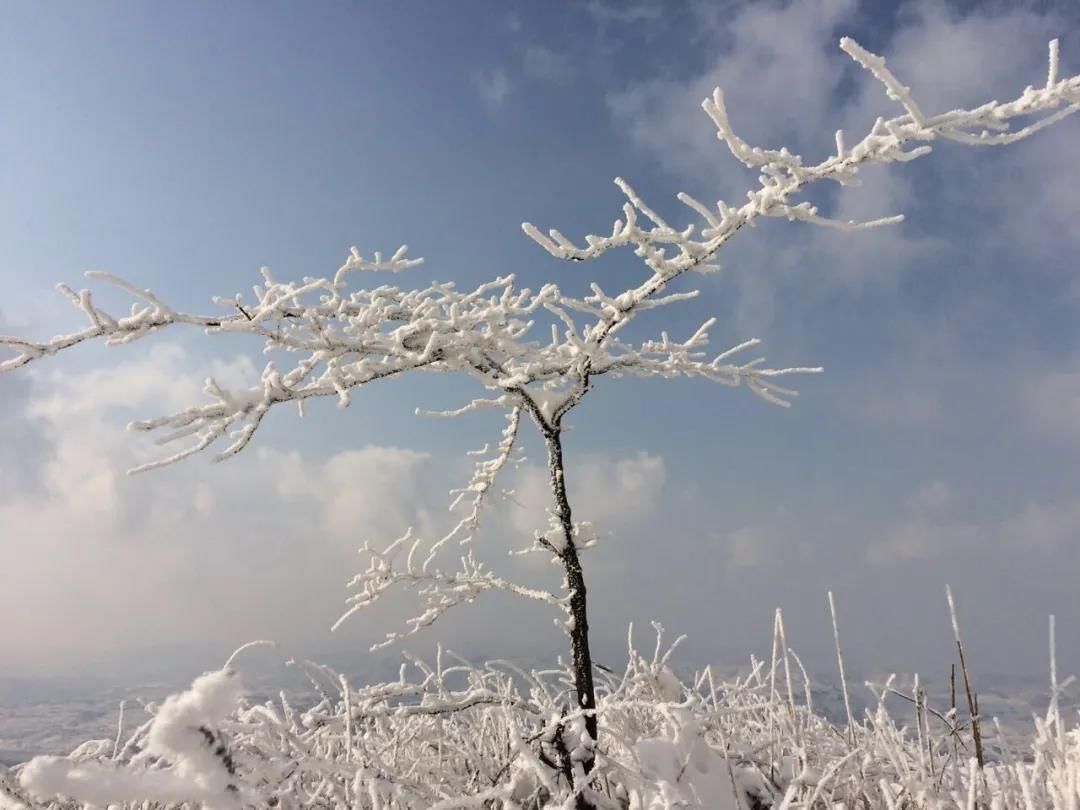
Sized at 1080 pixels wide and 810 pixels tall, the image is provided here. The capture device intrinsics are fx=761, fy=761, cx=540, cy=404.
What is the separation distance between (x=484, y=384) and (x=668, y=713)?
1762 mm

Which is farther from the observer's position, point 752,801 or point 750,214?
point 752,801

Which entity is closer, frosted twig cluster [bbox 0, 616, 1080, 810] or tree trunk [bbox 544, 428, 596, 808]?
frosted twig cluster [bbox 0, 616, 1080, 810]

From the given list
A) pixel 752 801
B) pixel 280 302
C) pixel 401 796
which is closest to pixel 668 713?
pixel 752 801

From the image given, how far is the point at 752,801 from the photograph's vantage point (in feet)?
12.6

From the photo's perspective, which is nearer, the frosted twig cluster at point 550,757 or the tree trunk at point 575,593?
the frosted twig cluster at point 550,757

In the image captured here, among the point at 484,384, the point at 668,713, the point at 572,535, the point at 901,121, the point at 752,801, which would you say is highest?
the point at 901,121

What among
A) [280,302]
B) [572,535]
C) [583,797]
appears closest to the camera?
[280,302]

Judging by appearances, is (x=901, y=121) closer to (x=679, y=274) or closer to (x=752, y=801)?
(x=679, y=274)

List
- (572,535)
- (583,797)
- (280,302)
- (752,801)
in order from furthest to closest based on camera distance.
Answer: (572,535)
(752,801)
(583,797)
(280,302)

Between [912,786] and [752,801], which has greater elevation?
[912,786]

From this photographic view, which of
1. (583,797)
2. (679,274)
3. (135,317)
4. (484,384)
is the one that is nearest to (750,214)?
(679,274)

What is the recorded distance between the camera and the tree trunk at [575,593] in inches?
154

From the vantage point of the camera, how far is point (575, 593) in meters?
4.00

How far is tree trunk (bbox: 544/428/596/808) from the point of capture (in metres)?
3.91
